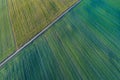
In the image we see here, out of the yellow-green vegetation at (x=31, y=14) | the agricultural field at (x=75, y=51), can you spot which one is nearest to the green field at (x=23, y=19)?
the yellow-green vegetation at (x=31, y=14)

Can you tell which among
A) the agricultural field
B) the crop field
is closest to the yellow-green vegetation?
the crop field

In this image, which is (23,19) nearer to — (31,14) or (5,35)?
(31,14)

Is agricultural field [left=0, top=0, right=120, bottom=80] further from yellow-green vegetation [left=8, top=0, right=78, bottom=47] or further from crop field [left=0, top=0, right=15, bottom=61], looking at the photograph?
crop field [left=0, top=0, right=15, bottom=61]

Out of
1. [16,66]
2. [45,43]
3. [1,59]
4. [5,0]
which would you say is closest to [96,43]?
[45,43]

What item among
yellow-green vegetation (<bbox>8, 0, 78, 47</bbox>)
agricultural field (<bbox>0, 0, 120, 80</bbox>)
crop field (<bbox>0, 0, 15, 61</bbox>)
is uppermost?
crop field (<bbox>0, 0, 15, 61</bbox>)

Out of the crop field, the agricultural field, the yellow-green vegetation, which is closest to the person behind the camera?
the agricultural field
